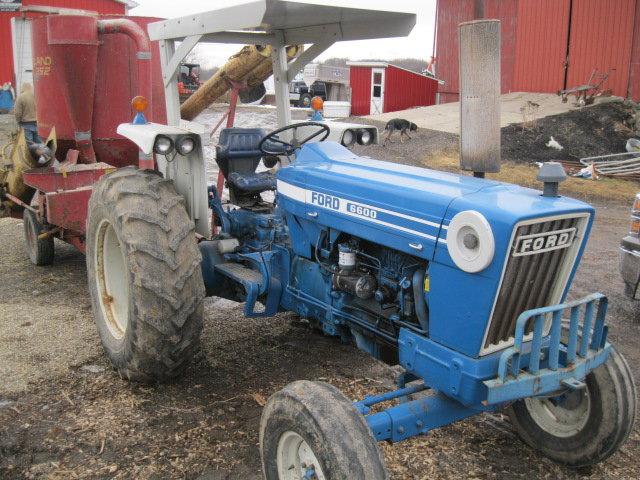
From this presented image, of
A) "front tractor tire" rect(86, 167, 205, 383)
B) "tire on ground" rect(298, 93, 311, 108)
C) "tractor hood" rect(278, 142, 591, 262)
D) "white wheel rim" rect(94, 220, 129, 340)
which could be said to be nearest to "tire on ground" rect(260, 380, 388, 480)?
"tractor hood" rect(278, 142, 591, 262)

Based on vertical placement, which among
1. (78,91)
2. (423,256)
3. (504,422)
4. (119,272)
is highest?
(78,91)

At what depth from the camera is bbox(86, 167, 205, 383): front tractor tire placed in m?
3.58

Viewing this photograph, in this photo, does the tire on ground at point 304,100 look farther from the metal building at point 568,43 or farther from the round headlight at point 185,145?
the round headlight at point 185,145

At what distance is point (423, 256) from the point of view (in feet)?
9.32

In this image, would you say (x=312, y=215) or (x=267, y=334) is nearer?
(x=312, y=215)

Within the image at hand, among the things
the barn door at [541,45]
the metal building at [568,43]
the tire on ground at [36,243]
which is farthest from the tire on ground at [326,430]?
the barn door at [541,45]

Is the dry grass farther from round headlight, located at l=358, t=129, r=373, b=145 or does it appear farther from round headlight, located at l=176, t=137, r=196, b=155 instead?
round headlight, located at l=176, t=137, r=196, b=155

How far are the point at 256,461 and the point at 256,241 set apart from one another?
1.59 m

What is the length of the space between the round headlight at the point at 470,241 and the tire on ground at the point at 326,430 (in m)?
0.74

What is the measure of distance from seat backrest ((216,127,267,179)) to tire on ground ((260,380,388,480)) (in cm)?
236

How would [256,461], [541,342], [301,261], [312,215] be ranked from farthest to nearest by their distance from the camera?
[301,261] < [312,215] < [256,461] < [541,342]

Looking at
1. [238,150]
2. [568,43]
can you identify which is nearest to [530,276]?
[238,150]

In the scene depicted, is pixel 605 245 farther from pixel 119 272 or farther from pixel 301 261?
pixel 119 272

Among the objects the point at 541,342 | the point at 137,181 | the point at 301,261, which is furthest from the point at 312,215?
the point at 541,342
